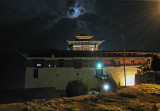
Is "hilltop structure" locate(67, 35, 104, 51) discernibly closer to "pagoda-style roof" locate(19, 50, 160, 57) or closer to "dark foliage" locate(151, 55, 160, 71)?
"pagoda-style roof" locate(19, 50, 160, 57)

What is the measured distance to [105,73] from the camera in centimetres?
2183

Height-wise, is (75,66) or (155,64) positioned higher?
(155,64)

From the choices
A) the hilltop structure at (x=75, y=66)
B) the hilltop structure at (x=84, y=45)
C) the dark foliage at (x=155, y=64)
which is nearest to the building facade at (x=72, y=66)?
the hilltop structure at (x=75, y=66)

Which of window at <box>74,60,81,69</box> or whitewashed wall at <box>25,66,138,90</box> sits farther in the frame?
window at <box>74,60,81,69</box>

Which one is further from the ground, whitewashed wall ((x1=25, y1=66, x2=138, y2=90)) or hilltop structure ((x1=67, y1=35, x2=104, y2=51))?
hilltop structure ((x1=67, y1=35, x2=104, y2=51))

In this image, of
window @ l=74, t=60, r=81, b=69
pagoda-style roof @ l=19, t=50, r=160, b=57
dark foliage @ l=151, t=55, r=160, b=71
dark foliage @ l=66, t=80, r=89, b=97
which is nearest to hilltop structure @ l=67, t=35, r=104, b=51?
pagoda-style roof @ l=19, t=50, r=160, b=57

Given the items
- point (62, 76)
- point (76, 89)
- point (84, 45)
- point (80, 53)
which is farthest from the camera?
point (84, 45)

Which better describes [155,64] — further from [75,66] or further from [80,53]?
[80,53]

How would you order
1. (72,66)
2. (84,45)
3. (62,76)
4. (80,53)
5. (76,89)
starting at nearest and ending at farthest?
(76,89) < (62,76) < (72,66) < (80,53) < (84,45)

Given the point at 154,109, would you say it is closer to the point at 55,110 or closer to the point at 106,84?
the point at 55,110

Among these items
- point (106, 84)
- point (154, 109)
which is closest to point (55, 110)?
point (154, 109)

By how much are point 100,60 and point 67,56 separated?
6.86 m

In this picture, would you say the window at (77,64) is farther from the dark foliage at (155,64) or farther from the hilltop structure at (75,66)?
the dark foliage at (155,64)

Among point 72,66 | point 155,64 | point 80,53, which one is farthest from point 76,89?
point 80,53
